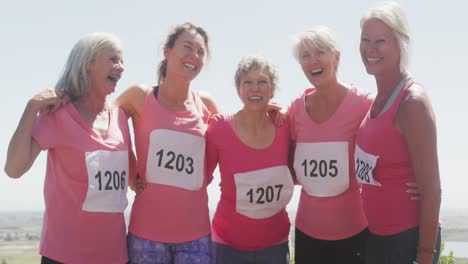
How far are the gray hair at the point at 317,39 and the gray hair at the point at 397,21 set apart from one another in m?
0.62

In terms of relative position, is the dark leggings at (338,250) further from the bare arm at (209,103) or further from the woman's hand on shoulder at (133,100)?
the woman's hand on shoulder at (133,100)

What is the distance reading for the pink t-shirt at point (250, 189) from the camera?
445 centimetres

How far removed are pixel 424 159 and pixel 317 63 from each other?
1378 mm

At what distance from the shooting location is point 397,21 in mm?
3719

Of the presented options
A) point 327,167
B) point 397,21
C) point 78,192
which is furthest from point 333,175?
point 78,192

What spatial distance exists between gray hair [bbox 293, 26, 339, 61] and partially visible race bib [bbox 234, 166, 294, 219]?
1.03 meters

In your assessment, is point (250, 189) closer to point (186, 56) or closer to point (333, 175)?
point (333, 175)

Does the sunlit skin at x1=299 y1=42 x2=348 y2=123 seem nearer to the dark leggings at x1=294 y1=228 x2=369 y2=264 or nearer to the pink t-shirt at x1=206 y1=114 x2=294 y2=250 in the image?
the pink t-shirt at x1=206 y1=114 x2=294 y2=250

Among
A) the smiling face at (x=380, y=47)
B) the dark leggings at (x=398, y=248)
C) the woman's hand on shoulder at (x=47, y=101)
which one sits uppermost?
the smiling face at (x=380, y=47)

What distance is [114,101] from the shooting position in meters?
4.61

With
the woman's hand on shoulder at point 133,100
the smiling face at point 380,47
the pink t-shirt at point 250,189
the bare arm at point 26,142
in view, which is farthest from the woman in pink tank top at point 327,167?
the bare arm at point 26,142

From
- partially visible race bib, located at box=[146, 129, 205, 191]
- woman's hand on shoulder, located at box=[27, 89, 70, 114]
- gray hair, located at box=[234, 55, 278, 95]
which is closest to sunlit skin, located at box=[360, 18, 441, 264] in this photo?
gray hair, located at box=[234, 55, 278, 95]

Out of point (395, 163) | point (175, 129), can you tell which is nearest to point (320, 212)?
point (395, 163)

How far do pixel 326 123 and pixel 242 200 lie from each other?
96 cm
